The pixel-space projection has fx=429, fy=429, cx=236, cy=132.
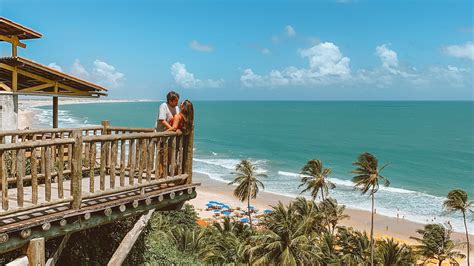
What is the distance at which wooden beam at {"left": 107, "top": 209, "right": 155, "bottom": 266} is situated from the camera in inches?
320

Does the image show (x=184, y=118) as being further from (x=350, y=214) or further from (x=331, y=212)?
(x=350, y=214)

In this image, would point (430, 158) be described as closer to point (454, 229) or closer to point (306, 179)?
point (454, 229)

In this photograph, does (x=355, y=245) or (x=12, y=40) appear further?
(x=355, y=245)

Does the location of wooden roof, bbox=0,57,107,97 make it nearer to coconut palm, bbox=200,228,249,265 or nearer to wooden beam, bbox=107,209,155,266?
wooden beam, bbox=107,209,155,266

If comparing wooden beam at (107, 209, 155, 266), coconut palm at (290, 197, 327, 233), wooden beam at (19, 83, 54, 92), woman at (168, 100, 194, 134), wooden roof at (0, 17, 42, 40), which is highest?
wooden roof at (0, 17, 42, 40)

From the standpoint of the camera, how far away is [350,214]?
132 ft

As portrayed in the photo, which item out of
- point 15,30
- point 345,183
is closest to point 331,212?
point 345,183

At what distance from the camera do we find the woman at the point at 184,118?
27.6ft

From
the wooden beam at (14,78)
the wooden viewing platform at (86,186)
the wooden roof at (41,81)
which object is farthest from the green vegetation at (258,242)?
the wooden roof at (41,81)

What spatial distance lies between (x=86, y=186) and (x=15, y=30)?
5.97 m

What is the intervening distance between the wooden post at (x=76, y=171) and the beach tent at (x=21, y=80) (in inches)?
260

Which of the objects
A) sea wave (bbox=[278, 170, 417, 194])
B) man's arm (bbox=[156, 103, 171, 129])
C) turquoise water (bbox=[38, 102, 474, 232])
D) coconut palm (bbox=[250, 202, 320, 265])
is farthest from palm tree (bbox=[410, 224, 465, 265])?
man's arm (bbox=[156, 103, 171, 129])

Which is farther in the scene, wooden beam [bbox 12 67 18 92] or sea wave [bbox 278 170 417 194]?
sea wave [bbox 278 170 417 194]

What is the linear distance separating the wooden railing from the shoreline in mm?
30018
